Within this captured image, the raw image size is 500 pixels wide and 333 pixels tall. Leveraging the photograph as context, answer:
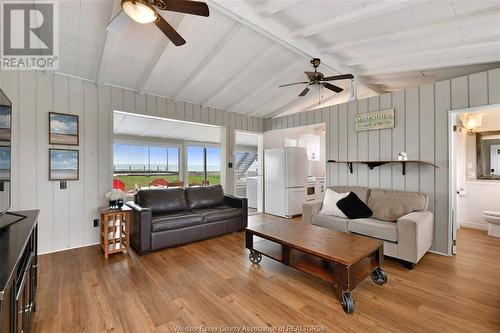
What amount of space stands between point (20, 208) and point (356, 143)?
206 inches

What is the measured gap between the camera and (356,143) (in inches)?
163

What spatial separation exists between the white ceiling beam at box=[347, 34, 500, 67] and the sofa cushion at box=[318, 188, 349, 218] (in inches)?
84.5

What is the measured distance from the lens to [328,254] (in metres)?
2.10

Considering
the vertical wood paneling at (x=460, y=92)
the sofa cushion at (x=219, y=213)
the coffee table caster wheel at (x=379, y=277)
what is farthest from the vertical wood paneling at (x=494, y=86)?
the sofa cushion at (x=219, y=213)

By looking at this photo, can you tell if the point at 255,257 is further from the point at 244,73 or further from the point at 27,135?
the point at 27,135

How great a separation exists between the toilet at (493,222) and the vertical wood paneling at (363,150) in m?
1.95

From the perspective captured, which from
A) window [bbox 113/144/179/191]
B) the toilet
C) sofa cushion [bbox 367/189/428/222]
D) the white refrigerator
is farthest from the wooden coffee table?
window [bbox 113/144/179/191]

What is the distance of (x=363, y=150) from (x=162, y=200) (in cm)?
360

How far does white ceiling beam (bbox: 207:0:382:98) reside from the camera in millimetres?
2441

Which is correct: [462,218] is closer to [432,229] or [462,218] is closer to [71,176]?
[432,229]

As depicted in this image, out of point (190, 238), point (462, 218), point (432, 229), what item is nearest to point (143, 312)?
point (190, 238)

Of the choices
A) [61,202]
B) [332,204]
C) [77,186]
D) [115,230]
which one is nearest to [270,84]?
[332,204]

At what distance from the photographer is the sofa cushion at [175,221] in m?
3.35

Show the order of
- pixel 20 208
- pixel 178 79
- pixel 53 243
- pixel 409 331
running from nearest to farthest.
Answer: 1. pixel 409 331
2. pixel 20 208
3. pixel 53 243
4. pixel 178 79
